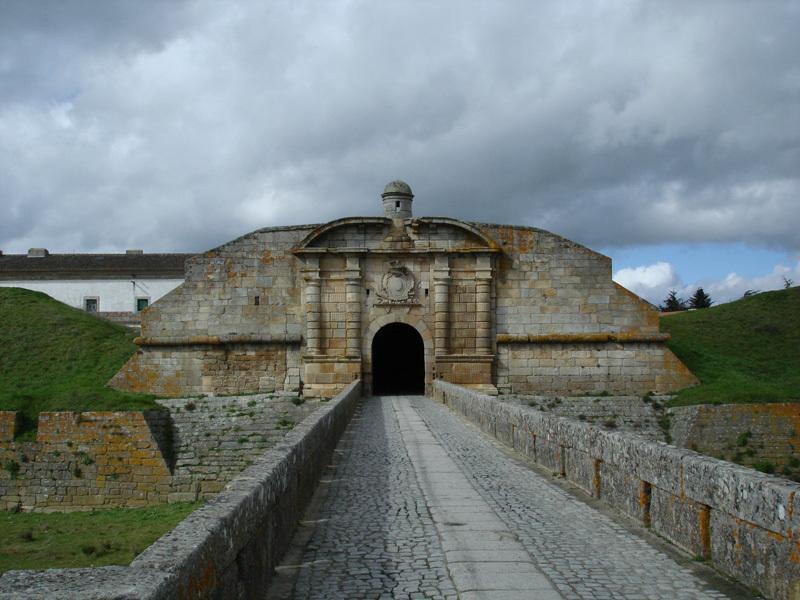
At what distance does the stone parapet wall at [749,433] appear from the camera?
2220 cm

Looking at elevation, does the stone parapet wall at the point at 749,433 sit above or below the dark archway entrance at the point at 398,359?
below

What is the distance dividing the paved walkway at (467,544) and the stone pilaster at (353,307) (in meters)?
14.8

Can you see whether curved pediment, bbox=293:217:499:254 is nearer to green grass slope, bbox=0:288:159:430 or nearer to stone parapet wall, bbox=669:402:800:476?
green grass slope, bbox=0:288:159:430

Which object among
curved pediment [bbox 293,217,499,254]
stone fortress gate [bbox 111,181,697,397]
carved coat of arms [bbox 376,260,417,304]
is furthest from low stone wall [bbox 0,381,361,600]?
curved pediment [bbox 293,217,499,254]

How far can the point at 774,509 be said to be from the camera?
485 centimetres

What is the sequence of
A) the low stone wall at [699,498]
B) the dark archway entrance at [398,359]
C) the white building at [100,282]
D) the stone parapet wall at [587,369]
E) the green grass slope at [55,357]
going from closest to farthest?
the low stone wall at [699,498] → the green grass slope at [55,357] → the stone parapet wall at [587,369] → the dark archway entrance at [398,359] → the white building at [100,282]

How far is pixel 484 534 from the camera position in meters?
7.00

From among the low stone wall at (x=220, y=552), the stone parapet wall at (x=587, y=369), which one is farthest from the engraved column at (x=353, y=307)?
the low stone wall at (x=220, y=552)

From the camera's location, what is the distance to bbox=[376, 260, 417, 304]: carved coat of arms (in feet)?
86.8

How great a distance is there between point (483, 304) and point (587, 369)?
4016mm

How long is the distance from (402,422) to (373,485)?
7423 mm

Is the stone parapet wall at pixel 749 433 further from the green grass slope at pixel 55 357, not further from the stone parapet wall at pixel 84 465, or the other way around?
the green grass slope at pixel 55 357

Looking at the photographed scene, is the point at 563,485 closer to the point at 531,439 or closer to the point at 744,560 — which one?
the point at 531,439

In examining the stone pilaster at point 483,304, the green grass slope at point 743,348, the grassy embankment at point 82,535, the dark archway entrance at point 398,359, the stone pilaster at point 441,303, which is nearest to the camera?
the grassy embankment at point 82,535
